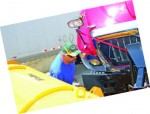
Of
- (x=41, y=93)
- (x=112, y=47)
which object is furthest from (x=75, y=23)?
(x=41, y=93)

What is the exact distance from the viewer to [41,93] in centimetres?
121

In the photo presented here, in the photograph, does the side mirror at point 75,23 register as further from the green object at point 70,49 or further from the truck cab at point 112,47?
the green object at point 70,49

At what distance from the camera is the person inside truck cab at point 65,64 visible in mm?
1650

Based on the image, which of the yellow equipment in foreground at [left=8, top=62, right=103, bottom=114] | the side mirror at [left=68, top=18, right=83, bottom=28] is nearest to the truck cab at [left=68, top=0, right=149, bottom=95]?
the side mirror at [left=68, top=18, right=83, bottom=28]

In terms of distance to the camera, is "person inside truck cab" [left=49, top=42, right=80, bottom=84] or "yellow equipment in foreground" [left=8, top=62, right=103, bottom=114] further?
"person inside truck cab" [left=49, top=42, right=80, bottom=84]

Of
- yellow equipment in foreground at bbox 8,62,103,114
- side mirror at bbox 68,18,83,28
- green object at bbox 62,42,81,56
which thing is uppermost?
side mirror at bbox 68,18,83,28

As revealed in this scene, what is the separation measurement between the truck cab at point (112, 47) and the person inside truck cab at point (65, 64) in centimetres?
8

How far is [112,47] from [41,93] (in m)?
0.69

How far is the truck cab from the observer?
1.63 metres

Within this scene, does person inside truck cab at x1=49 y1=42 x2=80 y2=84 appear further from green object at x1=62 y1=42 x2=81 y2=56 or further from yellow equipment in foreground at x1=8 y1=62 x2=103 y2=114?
yellow equipment in foreground at x1=8 y1=62 x2=103 y2=114

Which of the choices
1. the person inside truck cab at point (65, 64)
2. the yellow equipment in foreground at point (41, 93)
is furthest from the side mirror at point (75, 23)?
the yellow equipment in foreground at point (41, 93)

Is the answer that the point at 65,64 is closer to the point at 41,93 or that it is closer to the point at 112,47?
Result: the point at 112,47

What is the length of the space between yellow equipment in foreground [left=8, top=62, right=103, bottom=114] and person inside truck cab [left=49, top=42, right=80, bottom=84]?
0.24 meters

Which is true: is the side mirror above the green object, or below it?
above
